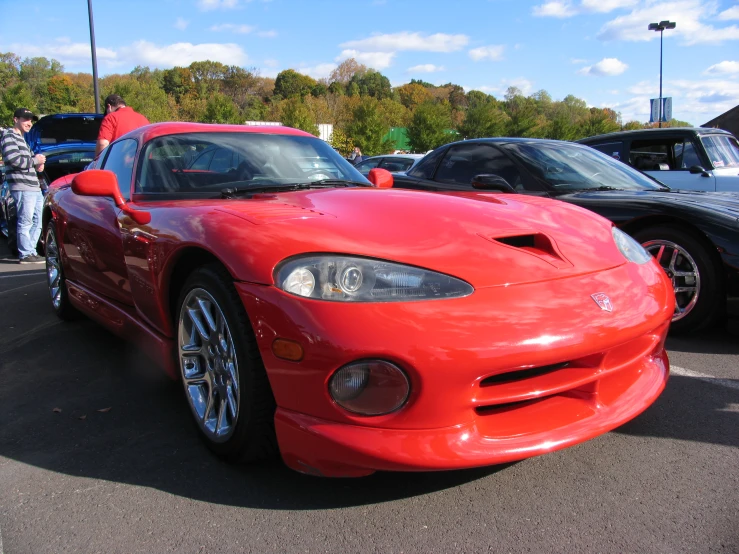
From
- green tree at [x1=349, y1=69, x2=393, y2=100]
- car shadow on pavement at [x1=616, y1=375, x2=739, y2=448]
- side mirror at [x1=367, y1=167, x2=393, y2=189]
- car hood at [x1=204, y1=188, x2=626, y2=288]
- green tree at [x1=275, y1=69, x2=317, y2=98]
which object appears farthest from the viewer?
green tree at [x1=349, y1=69, x2=393, y2=100]

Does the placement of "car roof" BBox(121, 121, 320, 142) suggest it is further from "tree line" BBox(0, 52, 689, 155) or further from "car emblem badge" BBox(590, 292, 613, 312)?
"tree line" BBox(0, 52, 689, 155)

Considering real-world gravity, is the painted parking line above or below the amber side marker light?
below

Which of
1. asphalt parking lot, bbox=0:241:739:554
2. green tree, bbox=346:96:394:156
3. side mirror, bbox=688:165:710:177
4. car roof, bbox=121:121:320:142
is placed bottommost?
asphalt parking lot, bbox=0:241:739:554

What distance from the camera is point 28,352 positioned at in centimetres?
363

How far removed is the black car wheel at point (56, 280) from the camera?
414 cm

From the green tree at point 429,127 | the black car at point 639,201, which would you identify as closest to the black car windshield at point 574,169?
the black car at point 639,201

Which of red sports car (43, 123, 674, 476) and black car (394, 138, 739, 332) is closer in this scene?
red sports car (43, 123, 674, 476)

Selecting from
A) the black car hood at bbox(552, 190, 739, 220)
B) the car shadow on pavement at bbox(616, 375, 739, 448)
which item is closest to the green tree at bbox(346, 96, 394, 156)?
the black car hood at bbox(552, 190, 739, 220)

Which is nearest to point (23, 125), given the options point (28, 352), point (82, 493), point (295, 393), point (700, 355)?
point (28, 352)

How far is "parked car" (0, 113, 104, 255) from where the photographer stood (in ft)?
26.1

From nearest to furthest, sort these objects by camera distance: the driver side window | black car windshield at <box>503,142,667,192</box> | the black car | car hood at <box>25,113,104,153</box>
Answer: the driver side window, the black car, black car windshield at <box>503,142,667,192</box>, car hood at <box>25,113,104,153</box>

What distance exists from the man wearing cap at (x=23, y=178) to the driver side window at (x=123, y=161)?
13.3 feet

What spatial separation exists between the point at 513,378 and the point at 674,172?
21.4ft

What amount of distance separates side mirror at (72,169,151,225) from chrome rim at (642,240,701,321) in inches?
123
